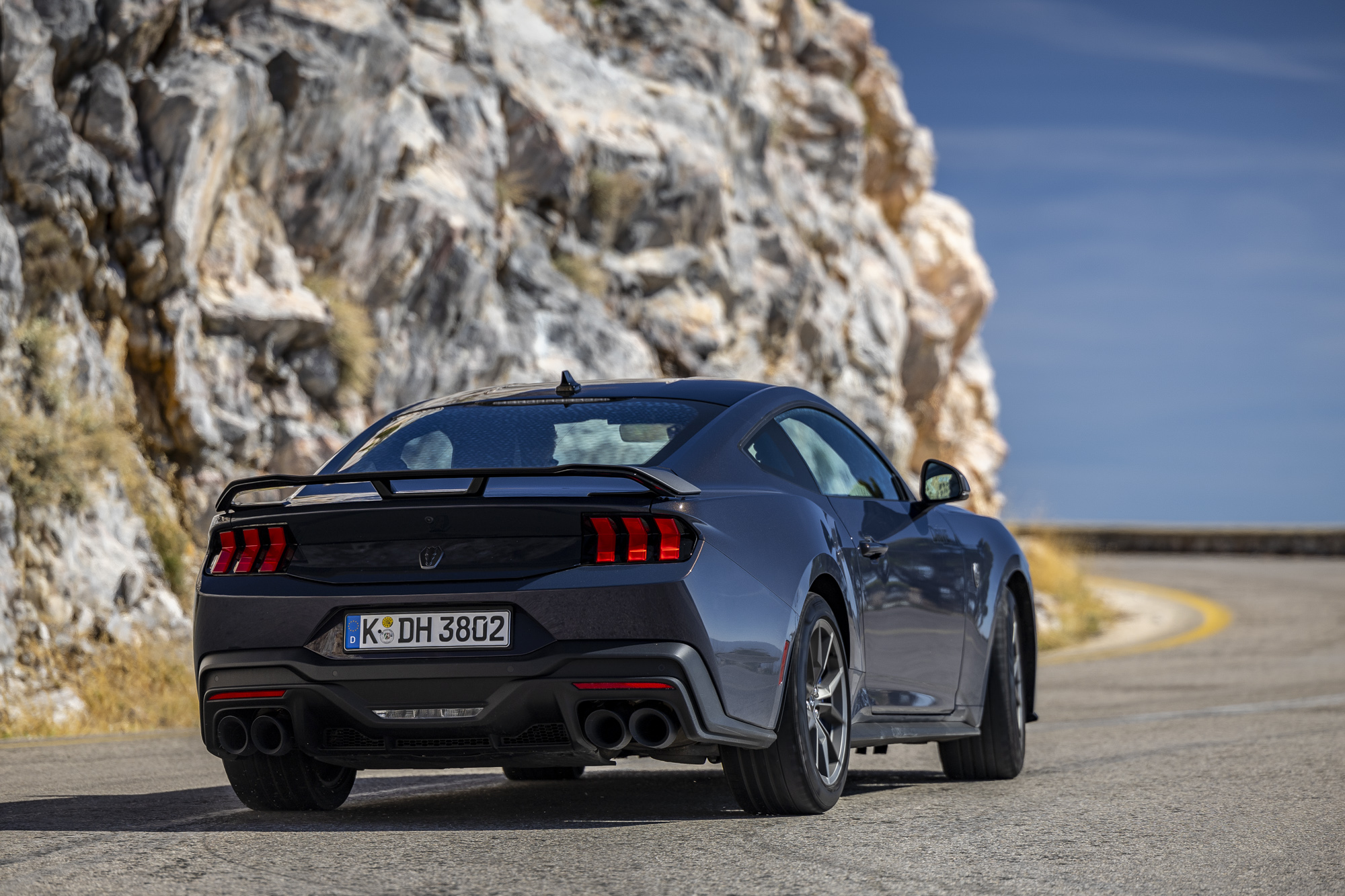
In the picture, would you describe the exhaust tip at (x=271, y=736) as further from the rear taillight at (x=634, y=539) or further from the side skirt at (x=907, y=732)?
the side skirt at (x=907, y=732)

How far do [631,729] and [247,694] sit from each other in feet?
4.09

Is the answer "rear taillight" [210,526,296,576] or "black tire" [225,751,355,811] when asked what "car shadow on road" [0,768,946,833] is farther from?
"rear taillight" [210,526,296,576]

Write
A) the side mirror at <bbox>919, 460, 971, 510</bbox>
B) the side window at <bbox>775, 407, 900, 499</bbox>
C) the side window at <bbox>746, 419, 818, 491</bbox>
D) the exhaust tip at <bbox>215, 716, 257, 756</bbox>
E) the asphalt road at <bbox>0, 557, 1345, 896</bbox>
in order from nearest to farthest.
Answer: the asphalt road at <bbox>0, 557, 1345, 896</bbox>
the exhaust tip at <bbox>215, 716, 257, 756</bbox>
the side window at <bbox>746, 419, 818, 491</bbox>
the side window at <bbox>775, 407, 900, 499</bbox>
the side mirror at <bbox>919, 460, 971, 510</bbox>

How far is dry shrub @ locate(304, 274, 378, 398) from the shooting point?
1554 centimetres

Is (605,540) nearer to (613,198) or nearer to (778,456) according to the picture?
(778,456)

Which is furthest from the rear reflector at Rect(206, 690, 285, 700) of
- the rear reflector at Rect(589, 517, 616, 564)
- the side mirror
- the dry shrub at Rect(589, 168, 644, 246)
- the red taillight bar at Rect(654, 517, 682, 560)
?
the dry shrub at Rect(589, 168, 644, 246)

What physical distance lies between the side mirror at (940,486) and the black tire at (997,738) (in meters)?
0.85

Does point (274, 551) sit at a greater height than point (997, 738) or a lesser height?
greater

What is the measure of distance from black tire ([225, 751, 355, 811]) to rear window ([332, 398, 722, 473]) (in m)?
1.05

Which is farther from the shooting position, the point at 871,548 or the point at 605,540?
the point at 871,548

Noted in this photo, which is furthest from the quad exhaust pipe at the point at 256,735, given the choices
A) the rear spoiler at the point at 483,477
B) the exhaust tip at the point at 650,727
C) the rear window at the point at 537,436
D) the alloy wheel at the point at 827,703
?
the alloy wheel at the point at 827,703

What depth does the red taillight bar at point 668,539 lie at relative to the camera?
4750 millimetres

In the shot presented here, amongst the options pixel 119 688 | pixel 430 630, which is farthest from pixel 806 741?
pixel 119 688

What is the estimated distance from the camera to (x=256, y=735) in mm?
5051
